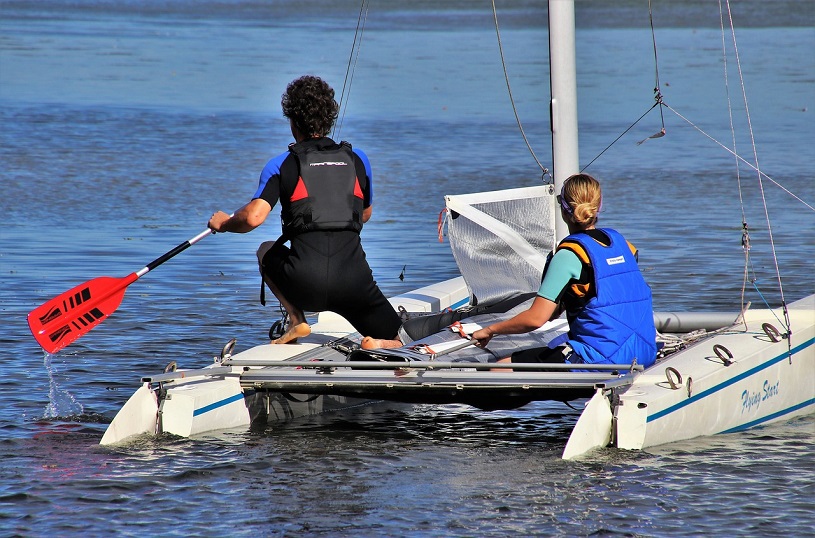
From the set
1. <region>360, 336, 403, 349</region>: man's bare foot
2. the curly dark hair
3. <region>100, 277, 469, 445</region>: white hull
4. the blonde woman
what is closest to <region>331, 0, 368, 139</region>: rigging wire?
the curly dark hair

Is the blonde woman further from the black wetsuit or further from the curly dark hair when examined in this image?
the curly dark hair

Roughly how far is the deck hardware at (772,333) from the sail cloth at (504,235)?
4.41 feet

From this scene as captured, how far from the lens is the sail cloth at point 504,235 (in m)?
7.78

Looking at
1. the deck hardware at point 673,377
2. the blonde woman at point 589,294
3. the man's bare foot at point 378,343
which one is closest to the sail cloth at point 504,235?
the man's bare foot at point 378,343

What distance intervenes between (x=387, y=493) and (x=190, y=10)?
145ft

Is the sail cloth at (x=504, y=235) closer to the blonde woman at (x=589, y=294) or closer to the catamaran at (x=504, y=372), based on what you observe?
the catamaran at (x=504, y=372)

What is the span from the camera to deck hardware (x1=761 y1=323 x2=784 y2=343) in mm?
6980

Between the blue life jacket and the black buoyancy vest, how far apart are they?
117cm

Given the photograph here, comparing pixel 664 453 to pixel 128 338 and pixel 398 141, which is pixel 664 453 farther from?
pixel 398 141

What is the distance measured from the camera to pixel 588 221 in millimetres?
6152

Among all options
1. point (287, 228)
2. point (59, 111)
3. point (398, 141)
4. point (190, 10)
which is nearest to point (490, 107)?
point (398, 141)

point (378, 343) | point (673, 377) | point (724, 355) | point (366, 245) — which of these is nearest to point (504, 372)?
point (673, 377)

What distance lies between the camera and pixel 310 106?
6742 millimetres

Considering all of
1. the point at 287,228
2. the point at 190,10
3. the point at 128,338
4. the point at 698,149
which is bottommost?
the point at 128,338
